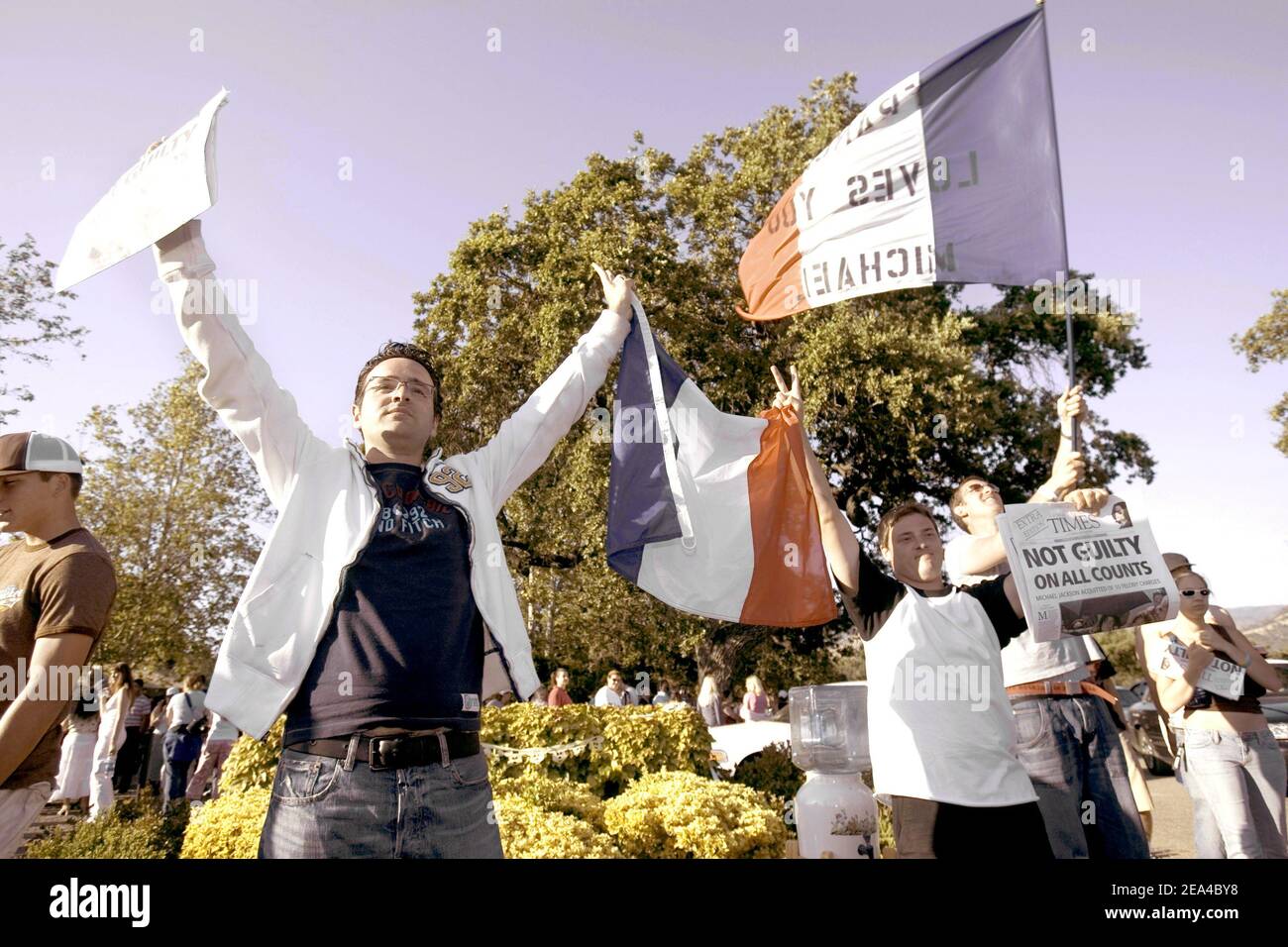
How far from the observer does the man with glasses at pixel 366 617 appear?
252 cm

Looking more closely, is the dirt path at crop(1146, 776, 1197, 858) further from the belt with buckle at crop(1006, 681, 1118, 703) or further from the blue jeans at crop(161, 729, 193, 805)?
the blue jeans at crop(161, 729, 193, 805)

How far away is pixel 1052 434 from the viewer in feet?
67.4

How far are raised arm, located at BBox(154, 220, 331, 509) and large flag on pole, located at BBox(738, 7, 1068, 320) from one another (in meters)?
3.46

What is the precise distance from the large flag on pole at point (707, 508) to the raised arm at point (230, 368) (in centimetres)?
177

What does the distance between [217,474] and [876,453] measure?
18430 mm

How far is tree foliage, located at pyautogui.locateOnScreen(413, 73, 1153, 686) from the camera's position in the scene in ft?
59.2

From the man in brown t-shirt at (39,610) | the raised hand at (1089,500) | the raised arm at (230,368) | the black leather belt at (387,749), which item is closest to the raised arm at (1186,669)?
the raised hand at (1089,500)

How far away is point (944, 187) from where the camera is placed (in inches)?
216

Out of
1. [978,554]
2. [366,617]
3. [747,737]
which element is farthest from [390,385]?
[747,737]

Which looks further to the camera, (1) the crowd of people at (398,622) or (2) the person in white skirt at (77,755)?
(2) the person in white skirt at (77,755)

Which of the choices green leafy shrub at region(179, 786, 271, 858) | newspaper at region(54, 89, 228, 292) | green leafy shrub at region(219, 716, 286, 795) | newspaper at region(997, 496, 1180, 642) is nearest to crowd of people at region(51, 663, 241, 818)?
green leafy shrub at region(219, 716, 286, 795)

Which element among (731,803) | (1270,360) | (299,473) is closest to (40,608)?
(299,473)

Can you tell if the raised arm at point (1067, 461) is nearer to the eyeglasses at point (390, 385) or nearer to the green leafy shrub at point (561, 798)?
the eyeglasses at point (390, 385)
